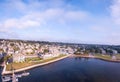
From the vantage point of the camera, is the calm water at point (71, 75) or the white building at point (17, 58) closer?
the calm water at point (71, 75)

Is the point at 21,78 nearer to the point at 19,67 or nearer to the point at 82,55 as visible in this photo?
the point at 19,67

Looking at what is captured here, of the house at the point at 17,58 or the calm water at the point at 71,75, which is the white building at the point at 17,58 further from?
the calm water at the point at 71,75

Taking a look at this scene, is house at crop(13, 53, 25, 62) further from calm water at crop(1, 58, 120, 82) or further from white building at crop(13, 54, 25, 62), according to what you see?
calm water at crop(1, 58, 120, 82)

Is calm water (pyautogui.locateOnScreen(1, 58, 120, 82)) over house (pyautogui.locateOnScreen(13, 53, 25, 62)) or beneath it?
beneath

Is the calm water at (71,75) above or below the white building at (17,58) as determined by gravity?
below

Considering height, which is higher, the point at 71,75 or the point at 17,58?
the point at 17,58

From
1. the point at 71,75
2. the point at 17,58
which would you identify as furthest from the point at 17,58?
the point at 71,75

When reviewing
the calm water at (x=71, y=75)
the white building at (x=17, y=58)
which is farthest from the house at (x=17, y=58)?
the calm water at (x=71, y=75)

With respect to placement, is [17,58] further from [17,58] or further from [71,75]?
[71,75]

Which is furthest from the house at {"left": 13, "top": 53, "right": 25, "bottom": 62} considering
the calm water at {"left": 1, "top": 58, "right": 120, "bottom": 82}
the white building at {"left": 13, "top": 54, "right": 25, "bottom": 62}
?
the calm water at {"left": 1, "top": 58, "right": 120, "bottom": 82}

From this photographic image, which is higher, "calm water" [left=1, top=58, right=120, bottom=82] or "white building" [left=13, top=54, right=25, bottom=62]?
"white building" [left=13, top=54, right=25, bottom=62]

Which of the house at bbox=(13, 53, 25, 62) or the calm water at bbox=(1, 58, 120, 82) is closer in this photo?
the calm water at bbox=(1, 58, 120, 82)

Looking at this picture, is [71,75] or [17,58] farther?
[17,58]
